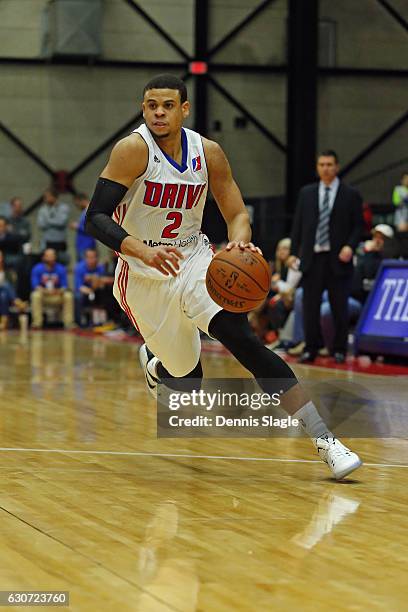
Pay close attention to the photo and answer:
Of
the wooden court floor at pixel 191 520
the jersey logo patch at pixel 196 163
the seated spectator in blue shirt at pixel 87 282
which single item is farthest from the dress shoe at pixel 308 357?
the seated spectator in blue shirt at pixel 87 282

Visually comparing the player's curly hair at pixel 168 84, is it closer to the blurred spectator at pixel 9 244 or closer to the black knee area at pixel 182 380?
the black knee area at pixel 182 380

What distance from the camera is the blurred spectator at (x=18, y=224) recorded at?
66.1 ft

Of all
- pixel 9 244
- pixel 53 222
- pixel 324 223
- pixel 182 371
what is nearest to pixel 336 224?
pixel 324 223

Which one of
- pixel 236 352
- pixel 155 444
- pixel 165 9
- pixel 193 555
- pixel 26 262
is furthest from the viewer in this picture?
pixel 165 9

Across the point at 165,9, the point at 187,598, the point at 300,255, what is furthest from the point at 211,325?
the point at 165,9

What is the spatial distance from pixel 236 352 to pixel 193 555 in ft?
5.52

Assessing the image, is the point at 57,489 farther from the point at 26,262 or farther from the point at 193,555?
the point at 26,262

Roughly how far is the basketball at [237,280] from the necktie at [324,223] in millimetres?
5746

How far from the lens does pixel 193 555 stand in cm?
364

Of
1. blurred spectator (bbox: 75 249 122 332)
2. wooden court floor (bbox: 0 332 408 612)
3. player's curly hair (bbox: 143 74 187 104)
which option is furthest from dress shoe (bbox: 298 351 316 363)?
blurred spectator (bbox: 75 249 122 332)

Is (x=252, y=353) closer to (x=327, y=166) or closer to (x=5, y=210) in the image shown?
(x=327, y=166)

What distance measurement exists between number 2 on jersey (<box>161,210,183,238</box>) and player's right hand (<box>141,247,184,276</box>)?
0.46m

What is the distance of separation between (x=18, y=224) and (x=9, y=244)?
41 centimetres
